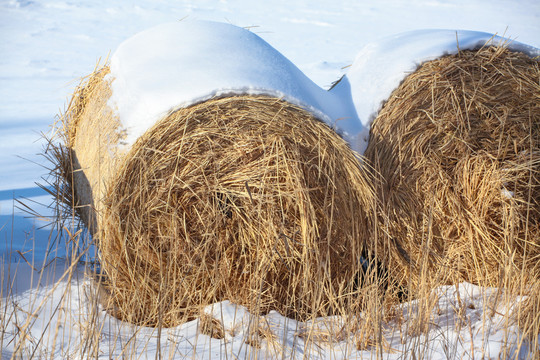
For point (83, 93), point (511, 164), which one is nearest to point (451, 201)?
point (511, 164)

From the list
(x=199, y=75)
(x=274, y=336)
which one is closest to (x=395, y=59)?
(x=199, y=75)

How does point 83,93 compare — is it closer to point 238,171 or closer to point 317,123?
point 238,171

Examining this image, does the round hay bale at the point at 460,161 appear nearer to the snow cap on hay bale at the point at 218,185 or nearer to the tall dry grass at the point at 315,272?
the tall dry grass at the point at 315,272

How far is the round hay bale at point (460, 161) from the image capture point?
2.91 meters

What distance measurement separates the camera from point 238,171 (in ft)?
8.34

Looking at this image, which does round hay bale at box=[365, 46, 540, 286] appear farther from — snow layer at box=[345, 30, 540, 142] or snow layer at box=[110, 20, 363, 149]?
snow layer at box=[110, 20, 363, 149]

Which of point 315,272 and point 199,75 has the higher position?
point 199,75

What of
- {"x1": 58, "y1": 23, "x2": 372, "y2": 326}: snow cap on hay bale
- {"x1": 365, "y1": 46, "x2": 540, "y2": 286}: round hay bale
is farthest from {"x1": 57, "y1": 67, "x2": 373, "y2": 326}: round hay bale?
{"x1": 365, "y1": 46, "x2": 540, "y2": 286}: round hay bale

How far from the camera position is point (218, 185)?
2.54m

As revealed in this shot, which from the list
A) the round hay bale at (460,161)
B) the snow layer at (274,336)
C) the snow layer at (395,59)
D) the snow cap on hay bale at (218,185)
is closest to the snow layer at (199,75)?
the snow cap on hay bale at (218,185)

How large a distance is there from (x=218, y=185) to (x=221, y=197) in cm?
12

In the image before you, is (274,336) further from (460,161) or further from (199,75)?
(460,161)

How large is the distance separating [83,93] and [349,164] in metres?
1.59

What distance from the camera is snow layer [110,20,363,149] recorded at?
2.53 m
